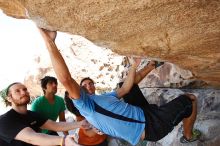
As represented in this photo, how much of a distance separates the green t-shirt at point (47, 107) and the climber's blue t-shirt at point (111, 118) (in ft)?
5.85

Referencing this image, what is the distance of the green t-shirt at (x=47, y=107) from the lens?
5.81 m

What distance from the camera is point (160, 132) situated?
4504 millimetres

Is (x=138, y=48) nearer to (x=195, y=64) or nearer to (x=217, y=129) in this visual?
(x=195, y=64)

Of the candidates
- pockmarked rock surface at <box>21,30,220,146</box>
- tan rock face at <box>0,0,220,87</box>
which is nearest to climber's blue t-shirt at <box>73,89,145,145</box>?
tan rock face at <box>0,0,220,87</box>

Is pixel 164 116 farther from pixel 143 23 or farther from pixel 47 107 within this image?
pixel 47 107

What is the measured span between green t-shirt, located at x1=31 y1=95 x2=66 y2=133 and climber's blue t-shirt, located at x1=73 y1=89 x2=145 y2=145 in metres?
1.78

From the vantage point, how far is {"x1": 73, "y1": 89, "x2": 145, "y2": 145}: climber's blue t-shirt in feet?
13.1

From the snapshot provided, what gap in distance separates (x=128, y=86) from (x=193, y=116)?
103cm

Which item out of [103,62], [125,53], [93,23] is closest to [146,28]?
[93,23]

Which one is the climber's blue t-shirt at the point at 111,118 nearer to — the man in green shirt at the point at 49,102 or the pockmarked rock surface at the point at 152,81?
the pockmarked rock surface at the point at 152,81

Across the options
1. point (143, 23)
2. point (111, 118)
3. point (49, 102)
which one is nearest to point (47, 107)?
point (49, 102)

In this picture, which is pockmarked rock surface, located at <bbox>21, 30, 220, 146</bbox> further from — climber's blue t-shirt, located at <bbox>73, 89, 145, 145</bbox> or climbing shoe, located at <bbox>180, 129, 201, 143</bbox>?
climber's blue t-shirt, located at <bbox>73, 89, 145, 145</bbox>

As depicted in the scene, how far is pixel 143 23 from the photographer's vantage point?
3.80 meters

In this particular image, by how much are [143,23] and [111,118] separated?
3.93 ft
